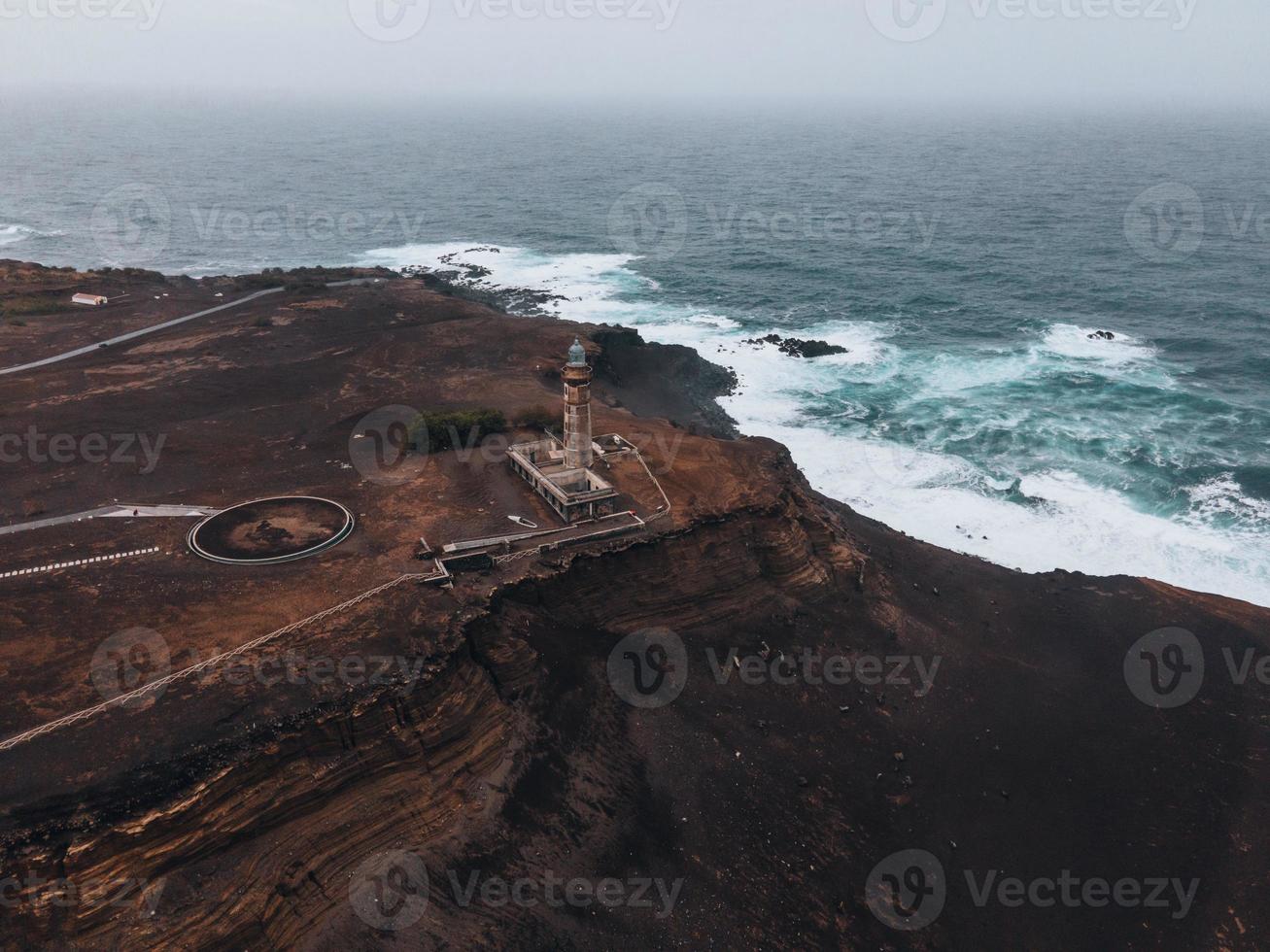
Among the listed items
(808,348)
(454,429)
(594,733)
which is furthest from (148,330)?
(808,348)

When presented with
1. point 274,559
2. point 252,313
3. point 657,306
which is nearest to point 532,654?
point 274,559

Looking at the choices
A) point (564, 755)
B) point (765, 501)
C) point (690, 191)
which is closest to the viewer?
point (564, 755)

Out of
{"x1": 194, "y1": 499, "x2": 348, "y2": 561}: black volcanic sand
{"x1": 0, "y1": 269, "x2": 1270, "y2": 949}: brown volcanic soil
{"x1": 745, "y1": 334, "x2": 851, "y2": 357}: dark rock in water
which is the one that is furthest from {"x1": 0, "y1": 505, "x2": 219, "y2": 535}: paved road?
{"x1": 745, "y1": 334, "x2": 851, "y2": 357}: dark rock in water

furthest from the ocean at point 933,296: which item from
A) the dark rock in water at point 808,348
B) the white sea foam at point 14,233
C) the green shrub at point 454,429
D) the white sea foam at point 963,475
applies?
the green shrub at point 454,429

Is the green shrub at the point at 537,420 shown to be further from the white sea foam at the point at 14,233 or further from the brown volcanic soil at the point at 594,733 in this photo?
the white sea foam at the point at 14,233

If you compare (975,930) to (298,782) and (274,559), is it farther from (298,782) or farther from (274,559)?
(274,559)
